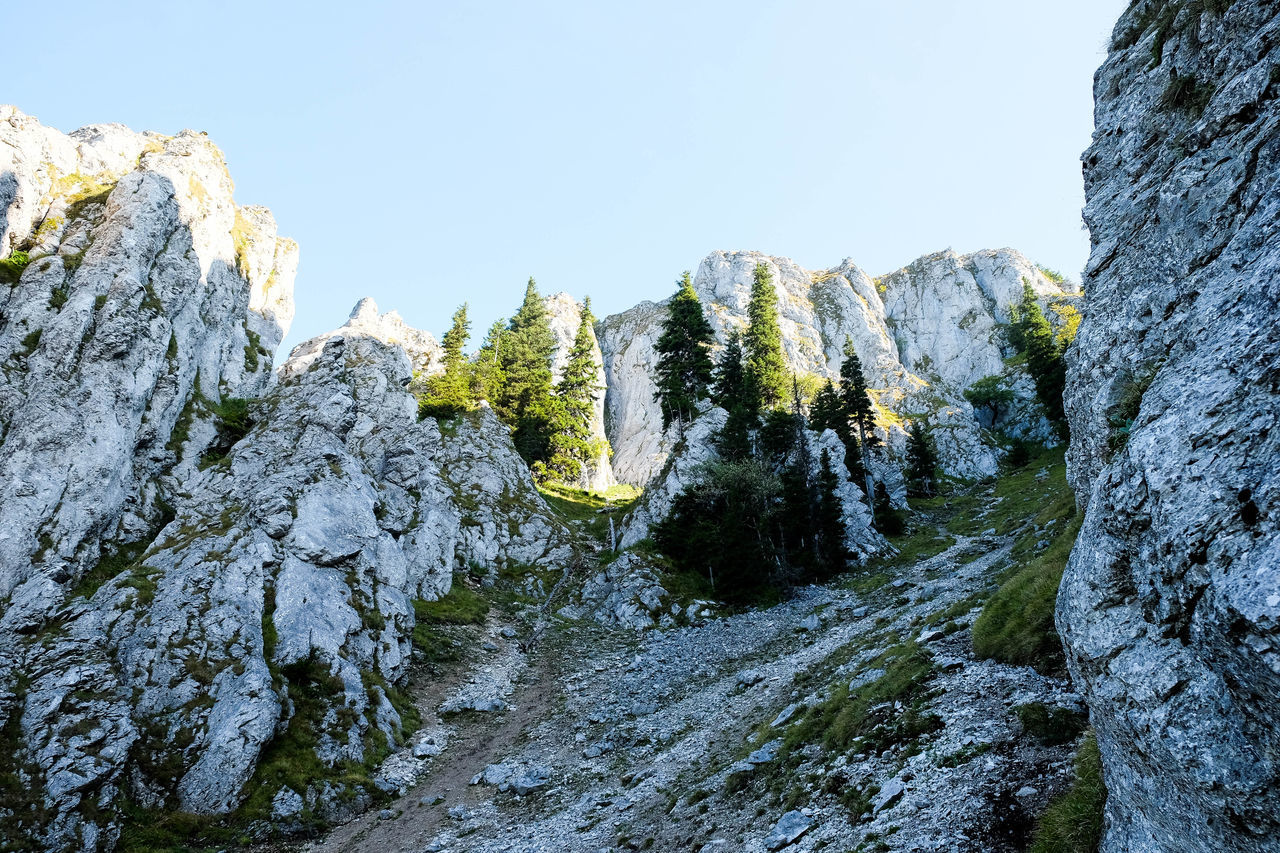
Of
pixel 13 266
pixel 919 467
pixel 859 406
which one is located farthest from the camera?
pixel 919 467

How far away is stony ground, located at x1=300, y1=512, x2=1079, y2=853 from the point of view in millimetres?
10789

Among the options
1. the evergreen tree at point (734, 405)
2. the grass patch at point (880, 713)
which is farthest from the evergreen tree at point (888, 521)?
the grass patch at point (880, 713)

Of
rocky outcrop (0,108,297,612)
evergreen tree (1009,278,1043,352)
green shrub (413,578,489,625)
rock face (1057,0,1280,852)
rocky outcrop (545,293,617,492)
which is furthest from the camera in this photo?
evergreen tree (1009,278,1043,352)

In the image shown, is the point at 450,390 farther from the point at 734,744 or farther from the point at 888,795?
the point at 888,795

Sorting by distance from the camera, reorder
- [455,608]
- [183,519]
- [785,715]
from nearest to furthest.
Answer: [785,715] → [183,519] → [455,608]

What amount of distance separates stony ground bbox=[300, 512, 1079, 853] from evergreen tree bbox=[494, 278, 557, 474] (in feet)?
118

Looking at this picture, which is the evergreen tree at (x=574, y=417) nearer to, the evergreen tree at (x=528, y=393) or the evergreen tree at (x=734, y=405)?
the evergreen tree at (x=528, y=393)

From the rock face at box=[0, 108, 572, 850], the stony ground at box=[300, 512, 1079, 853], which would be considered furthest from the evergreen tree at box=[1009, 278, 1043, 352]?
the rock face at box=[0, 108, 572, 850]

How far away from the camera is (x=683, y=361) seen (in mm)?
68438

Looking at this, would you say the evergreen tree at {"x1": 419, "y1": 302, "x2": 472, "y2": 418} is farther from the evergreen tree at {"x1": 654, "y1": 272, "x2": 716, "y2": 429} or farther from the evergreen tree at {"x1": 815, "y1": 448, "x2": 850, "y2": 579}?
the evergreen tree at {"x1": 815, "y1": 448, "x2": 850, "y2": 579}


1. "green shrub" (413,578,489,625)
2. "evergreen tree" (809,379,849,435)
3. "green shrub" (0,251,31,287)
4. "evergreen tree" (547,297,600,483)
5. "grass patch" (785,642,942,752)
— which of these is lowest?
"grass patch" (785,642,942,752)

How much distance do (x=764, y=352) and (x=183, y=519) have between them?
62479 mm

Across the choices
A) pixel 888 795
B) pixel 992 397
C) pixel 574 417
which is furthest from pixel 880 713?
pixel 992 397

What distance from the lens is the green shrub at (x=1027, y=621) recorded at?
44.3ft
